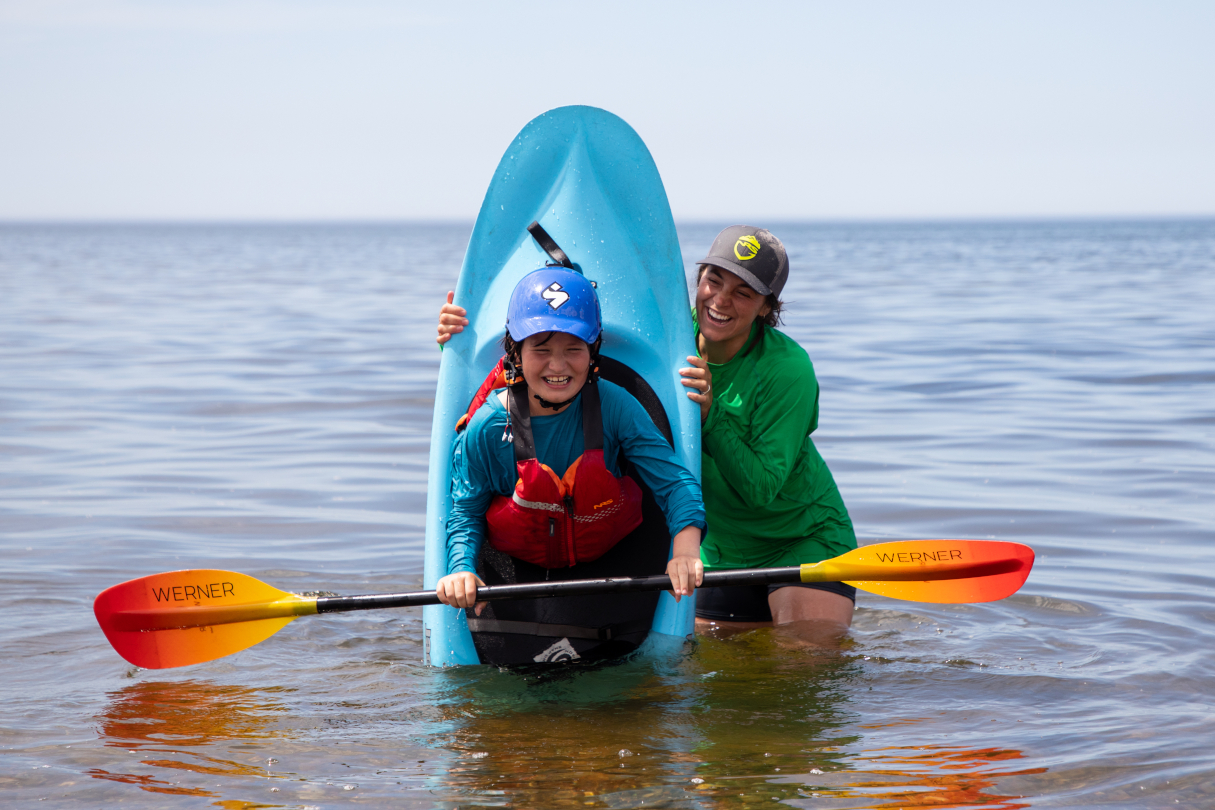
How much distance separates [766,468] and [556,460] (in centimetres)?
75

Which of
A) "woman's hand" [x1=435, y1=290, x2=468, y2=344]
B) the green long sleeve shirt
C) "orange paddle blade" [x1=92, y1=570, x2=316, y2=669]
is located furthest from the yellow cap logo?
"orange paddle blade" [x1=92, y1=570, x2=316, y2=669]

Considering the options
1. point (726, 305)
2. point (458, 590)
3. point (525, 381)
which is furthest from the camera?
point (726, 305)

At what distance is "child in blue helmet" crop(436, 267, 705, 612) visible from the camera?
10.5 feet

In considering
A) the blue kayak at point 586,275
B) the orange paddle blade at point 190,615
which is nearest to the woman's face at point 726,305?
the blue kayak at point 586,275

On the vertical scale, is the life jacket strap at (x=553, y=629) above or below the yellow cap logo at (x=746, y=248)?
below

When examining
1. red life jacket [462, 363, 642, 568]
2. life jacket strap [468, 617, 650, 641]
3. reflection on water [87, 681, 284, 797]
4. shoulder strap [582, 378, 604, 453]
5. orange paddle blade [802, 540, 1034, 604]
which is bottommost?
reflection on water [87, 681, 284, 797]

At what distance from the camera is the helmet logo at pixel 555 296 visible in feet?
10.4

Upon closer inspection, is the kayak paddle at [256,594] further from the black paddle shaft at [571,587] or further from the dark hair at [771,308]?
the dark hair at [771,308]

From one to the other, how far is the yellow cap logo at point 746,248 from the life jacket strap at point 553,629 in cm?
129

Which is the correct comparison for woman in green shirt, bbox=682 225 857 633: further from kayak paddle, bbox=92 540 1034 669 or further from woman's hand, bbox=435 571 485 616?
woman's hand, bbox=435 571 485 616

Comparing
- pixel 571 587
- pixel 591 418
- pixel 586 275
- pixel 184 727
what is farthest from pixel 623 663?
pixel 586 275

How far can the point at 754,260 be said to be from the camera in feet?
11.8

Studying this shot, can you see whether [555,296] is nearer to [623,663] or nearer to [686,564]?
[686,564]

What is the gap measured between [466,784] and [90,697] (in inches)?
60.2
